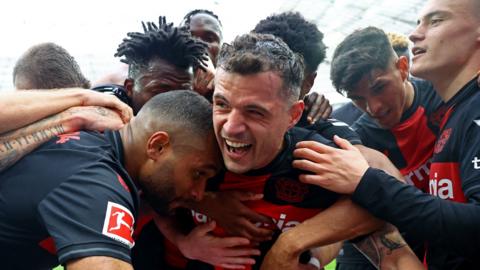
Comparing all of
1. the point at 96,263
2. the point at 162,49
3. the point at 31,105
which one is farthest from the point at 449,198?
the point at 31,105

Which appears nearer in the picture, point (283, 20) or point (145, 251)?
point (145, 251)

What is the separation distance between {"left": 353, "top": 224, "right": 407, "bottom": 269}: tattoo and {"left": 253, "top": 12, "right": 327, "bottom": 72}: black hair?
3.03ft

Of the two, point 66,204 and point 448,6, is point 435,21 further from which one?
point 66,204

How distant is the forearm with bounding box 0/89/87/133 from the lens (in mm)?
1872

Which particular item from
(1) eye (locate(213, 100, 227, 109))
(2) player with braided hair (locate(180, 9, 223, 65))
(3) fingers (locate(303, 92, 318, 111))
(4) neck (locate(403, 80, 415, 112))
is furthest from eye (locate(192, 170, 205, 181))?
(2) player with braided hair (locate(180, 9, 223, 65))

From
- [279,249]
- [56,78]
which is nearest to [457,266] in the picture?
[279,249]

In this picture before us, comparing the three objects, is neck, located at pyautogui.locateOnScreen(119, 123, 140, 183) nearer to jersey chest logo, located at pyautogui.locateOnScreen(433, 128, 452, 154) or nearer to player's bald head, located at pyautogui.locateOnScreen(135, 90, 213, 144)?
player's bald head, located at pyautogui.locateOnScreen(135, 90, 213, 144)

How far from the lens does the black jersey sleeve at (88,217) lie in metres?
1.53

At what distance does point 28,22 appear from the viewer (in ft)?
53.1

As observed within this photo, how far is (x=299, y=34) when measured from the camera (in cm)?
267

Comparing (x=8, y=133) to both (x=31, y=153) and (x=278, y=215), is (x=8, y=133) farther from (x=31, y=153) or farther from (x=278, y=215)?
(x=278, y=215)

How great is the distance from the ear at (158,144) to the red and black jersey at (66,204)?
0.14 metres

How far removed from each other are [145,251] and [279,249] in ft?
2.59

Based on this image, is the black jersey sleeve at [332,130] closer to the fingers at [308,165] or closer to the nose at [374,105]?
the fingers at [308,165]
